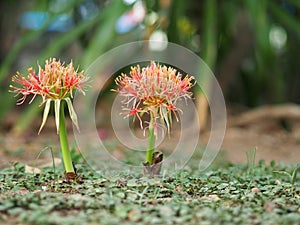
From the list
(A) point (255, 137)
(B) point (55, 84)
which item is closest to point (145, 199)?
(B) point (55, 84)

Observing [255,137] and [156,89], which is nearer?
[156,89]

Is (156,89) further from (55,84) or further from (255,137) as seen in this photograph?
(255,137)

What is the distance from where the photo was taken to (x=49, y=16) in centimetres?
261

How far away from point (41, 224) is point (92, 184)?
29cm

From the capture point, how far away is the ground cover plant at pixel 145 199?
2.87 feet

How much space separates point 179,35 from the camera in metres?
2.67

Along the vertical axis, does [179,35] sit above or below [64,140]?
above

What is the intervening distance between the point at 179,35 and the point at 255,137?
64 centimetres

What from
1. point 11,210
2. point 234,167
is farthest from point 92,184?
point 234,167

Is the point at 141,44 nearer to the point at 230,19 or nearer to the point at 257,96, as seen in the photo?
the point at 230,19

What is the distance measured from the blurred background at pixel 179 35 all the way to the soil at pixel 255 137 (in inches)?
5.1

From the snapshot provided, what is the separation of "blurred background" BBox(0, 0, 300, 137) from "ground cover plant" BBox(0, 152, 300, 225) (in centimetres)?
108

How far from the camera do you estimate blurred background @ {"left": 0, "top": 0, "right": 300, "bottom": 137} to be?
2.43 metres

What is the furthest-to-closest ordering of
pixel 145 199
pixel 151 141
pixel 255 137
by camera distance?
pixel 255 137
pixel 151 141
pixel 145 199
